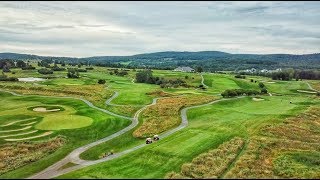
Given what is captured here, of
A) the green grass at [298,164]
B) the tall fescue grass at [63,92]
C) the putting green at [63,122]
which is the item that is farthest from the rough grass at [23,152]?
the tall fescue grass at [63,92]

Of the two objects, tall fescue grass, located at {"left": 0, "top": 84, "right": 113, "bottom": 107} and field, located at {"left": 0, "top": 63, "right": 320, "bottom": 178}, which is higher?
tall fescue grass, located at {"left": 0, "top": 84, "right": 113, "bottom": 107}

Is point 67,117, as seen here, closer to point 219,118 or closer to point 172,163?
point 219,118

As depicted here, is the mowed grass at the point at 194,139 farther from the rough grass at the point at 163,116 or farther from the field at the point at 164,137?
the rough grass at the point at 163,116

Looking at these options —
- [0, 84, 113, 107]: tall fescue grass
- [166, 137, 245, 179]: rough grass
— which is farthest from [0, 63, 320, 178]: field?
[0, 84, 113, 107]: tall fescue grass

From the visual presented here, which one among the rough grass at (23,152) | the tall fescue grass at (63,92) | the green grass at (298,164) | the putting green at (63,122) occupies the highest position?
the tall fescue grass at (63,92)

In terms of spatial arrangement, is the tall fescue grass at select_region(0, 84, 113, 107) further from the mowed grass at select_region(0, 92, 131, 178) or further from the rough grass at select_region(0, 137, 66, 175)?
the rough grass at select_region(0, 137, 66, 175)

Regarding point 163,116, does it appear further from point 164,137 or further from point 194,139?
point 194,139

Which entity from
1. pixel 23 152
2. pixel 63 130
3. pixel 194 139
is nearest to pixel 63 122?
pixel 63 130
